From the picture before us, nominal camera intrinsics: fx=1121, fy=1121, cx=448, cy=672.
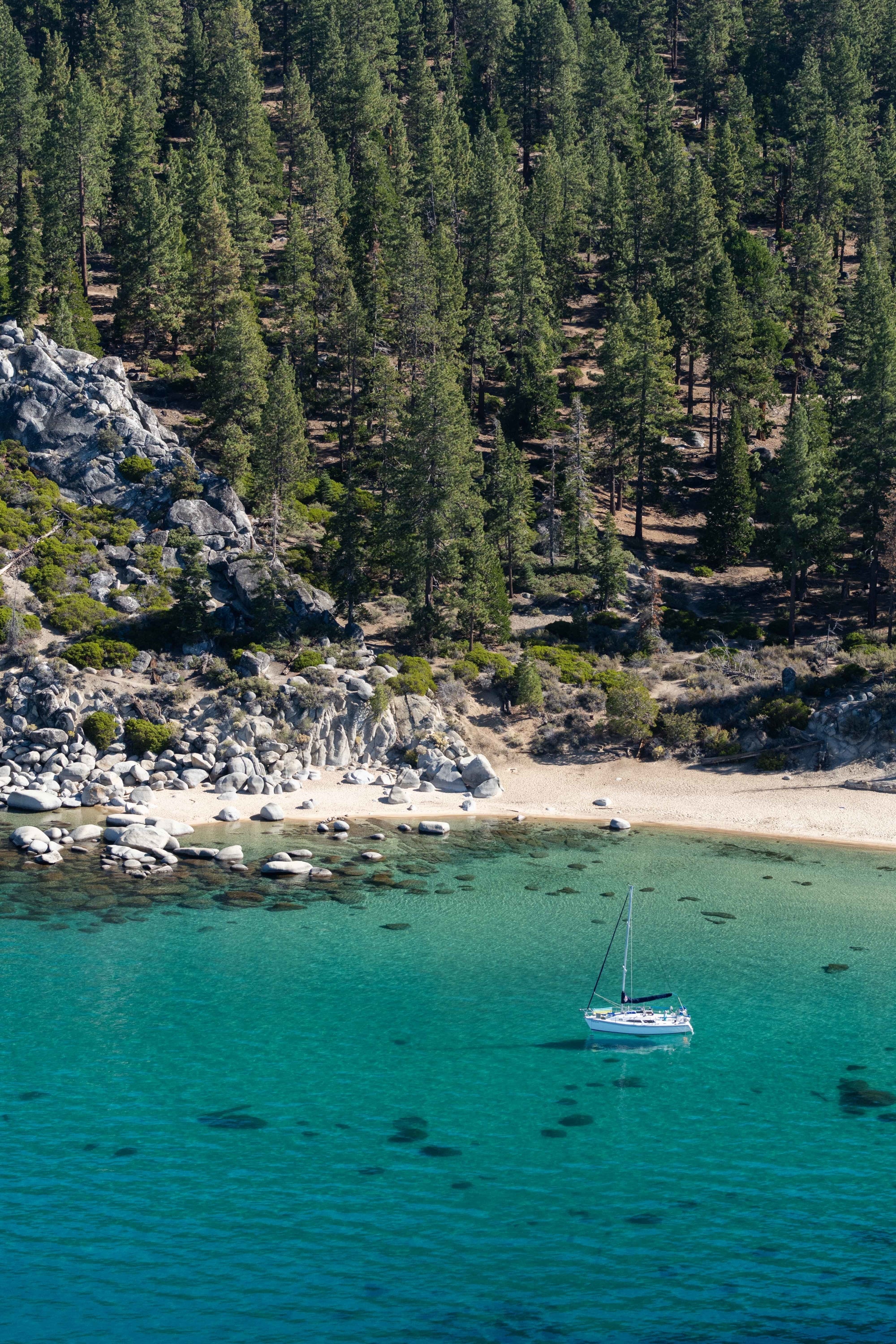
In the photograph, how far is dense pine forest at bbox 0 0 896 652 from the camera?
71188 mm

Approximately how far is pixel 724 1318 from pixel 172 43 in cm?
13881

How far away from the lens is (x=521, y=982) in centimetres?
3756

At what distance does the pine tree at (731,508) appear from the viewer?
3068 inches

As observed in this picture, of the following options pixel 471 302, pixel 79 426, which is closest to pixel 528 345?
pixel 471 302

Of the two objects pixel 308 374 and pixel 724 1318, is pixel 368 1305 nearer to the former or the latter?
pixel 724 1318

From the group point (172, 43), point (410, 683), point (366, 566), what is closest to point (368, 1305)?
point (410, 683)

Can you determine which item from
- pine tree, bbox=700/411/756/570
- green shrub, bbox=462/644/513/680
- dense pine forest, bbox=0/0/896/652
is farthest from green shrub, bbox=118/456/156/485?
pine tree, bbox=700/411/756/570

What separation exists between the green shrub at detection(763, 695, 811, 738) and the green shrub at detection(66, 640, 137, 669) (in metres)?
35.6

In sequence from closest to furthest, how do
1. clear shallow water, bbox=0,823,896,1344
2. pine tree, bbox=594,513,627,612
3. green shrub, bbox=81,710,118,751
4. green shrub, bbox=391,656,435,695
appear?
clear shallow water, bbox=0,823,896,1344
green shrub, bbox=81,710,118,751
green shrub, bbox=391,656,435,695
pine tree, bbox=594,513,627,612

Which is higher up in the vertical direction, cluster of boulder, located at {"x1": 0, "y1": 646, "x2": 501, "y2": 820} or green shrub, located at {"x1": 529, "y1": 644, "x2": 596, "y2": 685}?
green shrub, located at {"x1": 529, "y1": 644, "x2": 596, "y2": 685}

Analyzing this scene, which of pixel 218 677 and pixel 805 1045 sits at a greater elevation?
pixel 218 677

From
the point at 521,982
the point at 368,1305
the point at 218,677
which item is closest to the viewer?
the point at 368,1305

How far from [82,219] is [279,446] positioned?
35.5 m

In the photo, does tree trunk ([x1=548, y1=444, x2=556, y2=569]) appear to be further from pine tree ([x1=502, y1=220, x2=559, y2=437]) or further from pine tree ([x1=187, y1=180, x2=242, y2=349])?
pine tree ([x1=187, y1=180, x2=242, y2=349])
